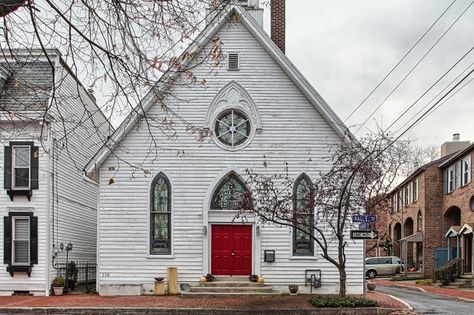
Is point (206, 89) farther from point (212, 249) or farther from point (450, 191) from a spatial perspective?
point (450, 191)

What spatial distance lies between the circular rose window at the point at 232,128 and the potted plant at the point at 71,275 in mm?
7913

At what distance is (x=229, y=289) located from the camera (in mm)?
20578

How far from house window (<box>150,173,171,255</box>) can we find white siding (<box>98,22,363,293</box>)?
25 centimetres

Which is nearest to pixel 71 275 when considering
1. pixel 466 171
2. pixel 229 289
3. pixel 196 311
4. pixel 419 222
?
pixel 229 289

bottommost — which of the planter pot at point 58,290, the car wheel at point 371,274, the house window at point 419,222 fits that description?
the car wheel at point 371,274

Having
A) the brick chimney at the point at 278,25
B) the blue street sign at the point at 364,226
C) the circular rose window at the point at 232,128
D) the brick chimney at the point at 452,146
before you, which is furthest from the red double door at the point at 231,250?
the brick chimney at the point at 452,146

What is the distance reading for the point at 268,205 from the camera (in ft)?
63.7

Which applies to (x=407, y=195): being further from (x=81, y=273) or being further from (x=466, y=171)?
(x=81, y=273)

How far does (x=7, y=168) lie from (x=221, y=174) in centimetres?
816

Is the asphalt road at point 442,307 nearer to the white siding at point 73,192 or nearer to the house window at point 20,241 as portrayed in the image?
the white siding at point 73,192

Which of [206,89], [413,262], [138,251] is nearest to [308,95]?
[206,89]

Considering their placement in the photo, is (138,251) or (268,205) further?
(138,251)

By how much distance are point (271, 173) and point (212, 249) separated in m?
3.54

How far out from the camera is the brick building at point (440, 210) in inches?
1337
